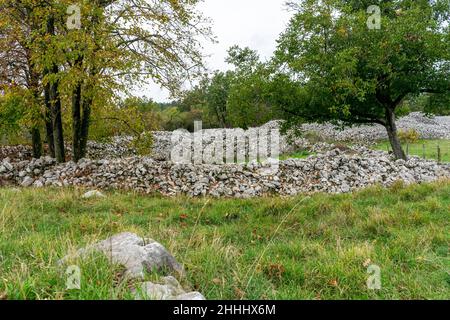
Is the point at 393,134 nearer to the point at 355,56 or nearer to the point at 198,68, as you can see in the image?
the point at 355,56

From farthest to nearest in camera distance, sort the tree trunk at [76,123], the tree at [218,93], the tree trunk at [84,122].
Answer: the tree at [218,93] < the tree trunk at [84,122] < the tree trunk at [76,123]

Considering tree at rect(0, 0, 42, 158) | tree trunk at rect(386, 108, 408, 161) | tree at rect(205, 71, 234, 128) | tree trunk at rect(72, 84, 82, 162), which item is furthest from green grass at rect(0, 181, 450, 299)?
tree at rect(205, 71, 234, 128)

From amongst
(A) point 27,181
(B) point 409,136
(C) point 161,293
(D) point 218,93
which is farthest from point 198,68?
(D) point 218,93

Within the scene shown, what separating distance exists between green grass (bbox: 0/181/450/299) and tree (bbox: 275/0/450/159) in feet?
21.5

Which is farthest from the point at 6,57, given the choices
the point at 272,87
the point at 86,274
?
the point at 86,274

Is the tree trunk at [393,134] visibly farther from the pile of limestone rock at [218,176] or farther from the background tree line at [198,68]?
the pile of limestone rock at [218,176]

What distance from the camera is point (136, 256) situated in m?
3.87

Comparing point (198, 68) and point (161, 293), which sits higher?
point (198, 68)

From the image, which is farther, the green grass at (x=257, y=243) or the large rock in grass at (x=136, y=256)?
the green grass at (x=257, y=243)

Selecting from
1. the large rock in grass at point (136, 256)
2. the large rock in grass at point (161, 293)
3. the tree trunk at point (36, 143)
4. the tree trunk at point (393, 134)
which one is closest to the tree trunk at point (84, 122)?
the tree trunk at point (36, 143)

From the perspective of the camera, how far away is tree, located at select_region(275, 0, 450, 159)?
15523 millimetres

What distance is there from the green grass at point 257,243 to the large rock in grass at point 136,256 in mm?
140

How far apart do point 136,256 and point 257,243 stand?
10.8 ft

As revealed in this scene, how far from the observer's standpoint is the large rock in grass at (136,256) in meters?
3.69
